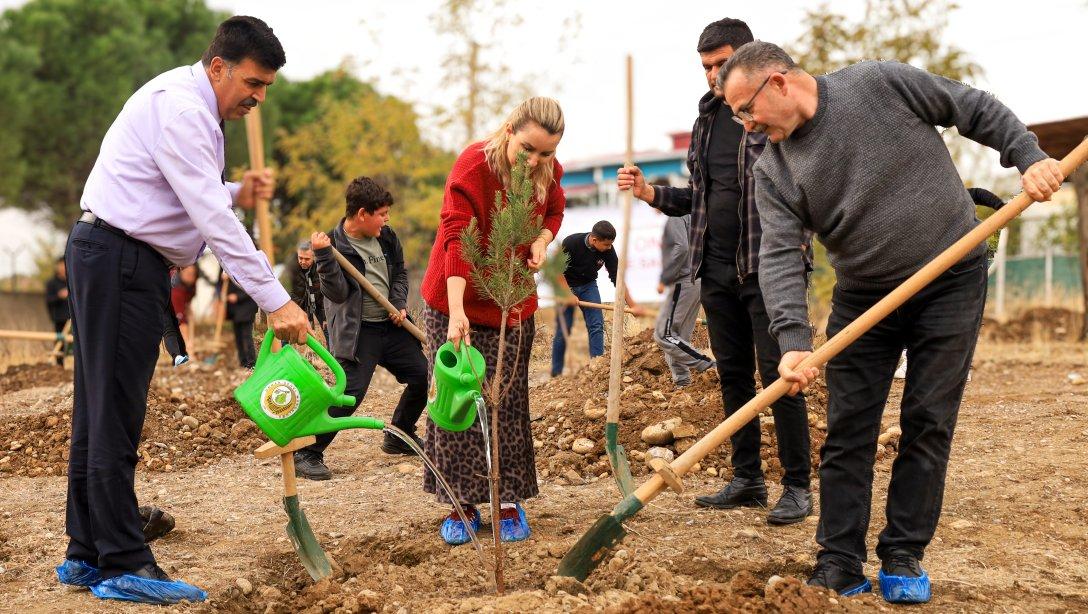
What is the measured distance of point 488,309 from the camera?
13.5 ft

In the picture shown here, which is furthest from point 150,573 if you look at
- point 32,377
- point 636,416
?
point 32,377

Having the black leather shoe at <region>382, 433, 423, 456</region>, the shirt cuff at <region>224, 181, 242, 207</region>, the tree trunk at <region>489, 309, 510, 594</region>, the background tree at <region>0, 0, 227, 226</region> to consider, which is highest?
the background tree at <region>0, 0, 227, 226</region>

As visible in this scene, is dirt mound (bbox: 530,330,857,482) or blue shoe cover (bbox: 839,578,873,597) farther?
dirt mound (bbox: 530,330,857,482)

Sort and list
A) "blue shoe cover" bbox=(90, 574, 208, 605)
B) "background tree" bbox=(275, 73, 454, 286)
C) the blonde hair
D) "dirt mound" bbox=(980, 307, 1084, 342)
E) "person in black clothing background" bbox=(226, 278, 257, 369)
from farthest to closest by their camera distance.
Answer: "background tree" bbox=(275, 73, 454, 286), "dirt mound" bbox=(980, 307, 1084, 342), "person in black clothing background" bbox=(226, 278, 257, 369), the blonde hair, "blue shoe cover" bbox=(90, 574, 208, 605)

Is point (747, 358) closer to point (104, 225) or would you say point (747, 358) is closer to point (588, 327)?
point (104, 225)

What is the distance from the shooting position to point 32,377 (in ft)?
36.5

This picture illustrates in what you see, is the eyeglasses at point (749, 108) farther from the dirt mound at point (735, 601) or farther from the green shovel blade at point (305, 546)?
the green shovel blade at point (305, 546)

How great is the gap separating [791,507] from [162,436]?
4.56 metres

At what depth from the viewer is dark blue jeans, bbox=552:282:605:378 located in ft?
27.6

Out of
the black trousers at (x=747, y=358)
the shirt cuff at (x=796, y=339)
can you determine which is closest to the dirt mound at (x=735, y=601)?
the shirt cuff at (x=796, y=339)

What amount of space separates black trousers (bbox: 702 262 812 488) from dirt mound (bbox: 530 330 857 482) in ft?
2.98

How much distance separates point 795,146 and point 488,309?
1.39m

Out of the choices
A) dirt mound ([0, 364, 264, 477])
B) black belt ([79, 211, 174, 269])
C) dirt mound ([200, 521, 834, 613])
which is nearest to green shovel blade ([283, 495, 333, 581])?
dirt mound ([200, 521, 834, 613])

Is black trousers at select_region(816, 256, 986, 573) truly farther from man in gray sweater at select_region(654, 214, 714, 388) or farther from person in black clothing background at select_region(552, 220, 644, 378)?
person in black clothing background at select_region(552, 220, 644, 378)
